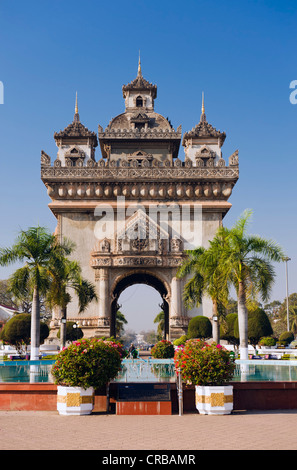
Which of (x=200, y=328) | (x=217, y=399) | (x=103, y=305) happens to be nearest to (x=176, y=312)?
(x=200, y=328)

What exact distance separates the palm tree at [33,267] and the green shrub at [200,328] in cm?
1380

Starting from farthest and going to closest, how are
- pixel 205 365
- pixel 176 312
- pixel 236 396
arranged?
pixel 176 312
pixel 236 396
pixel 205 365

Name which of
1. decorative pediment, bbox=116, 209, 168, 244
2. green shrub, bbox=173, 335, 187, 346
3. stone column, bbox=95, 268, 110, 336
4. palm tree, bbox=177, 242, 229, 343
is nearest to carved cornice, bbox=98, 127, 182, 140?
decorative pediment, bbox=116, 209, 168, 244

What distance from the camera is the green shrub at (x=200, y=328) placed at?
3806 centimetres

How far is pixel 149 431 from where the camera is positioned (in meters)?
11.4

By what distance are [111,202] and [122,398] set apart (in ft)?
100

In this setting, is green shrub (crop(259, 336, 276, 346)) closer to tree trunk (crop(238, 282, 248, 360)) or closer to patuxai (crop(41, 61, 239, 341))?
patuxai (crop(41, 61, 239, 341))

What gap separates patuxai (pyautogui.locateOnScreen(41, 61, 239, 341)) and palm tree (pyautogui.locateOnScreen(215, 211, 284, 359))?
16153 mm

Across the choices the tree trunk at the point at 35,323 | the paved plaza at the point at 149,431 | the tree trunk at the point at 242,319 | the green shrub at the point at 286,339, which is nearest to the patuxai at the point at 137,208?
the tree trunk at the point at 35,323

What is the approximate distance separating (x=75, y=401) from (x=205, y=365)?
3.58 meters

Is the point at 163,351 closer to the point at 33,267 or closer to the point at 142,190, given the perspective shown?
the point at 33,267

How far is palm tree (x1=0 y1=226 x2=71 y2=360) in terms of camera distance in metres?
27.3

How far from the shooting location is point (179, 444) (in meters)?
9.92

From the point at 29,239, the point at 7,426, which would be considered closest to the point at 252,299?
the point at 29,239
